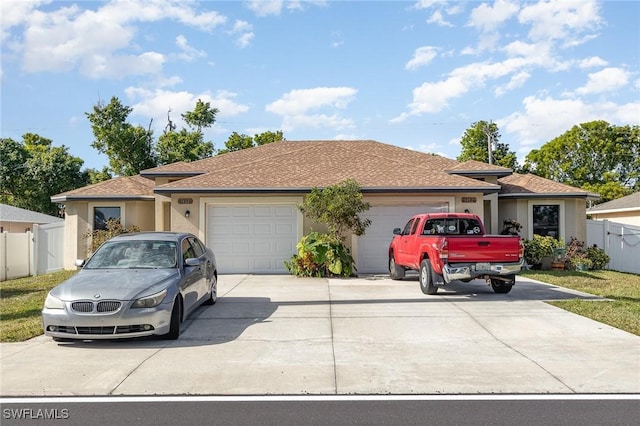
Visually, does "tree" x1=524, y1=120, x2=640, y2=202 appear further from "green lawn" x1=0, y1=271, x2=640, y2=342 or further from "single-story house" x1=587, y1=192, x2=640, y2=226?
"green lawn" x1=0, y1=271, x2=640, y2=342

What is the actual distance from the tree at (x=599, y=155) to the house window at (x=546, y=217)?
90.8 ft

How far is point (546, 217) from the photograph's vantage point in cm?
1962

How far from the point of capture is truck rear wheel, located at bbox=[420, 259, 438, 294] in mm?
11594

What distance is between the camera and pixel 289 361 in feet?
21.6

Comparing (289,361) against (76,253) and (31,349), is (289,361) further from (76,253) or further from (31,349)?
(76,253)

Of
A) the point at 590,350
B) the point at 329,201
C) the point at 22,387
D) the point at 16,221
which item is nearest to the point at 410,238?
the point at 329,201

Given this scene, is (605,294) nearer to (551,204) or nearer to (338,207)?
(338,207)

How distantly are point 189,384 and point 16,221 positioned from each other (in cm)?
2506

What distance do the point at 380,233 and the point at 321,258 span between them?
259 cm

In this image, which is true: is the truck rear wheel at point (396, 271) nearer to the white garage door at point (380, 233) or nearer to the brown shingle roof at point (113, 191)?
the white garage door at point (380, 233)

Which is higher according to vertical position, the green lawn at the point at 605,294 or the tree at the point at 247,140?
the tree at the point at 247,140

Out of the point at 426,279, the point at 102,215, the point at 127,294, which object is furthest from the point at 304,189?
the point at 127,294

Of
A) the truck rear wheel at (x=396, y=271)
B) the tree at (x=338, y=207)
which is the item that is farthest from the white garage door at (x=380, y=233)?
the truck rear wheel at (x=396, y=271)

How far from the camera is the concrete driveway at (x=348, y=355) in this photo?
5.59 m
